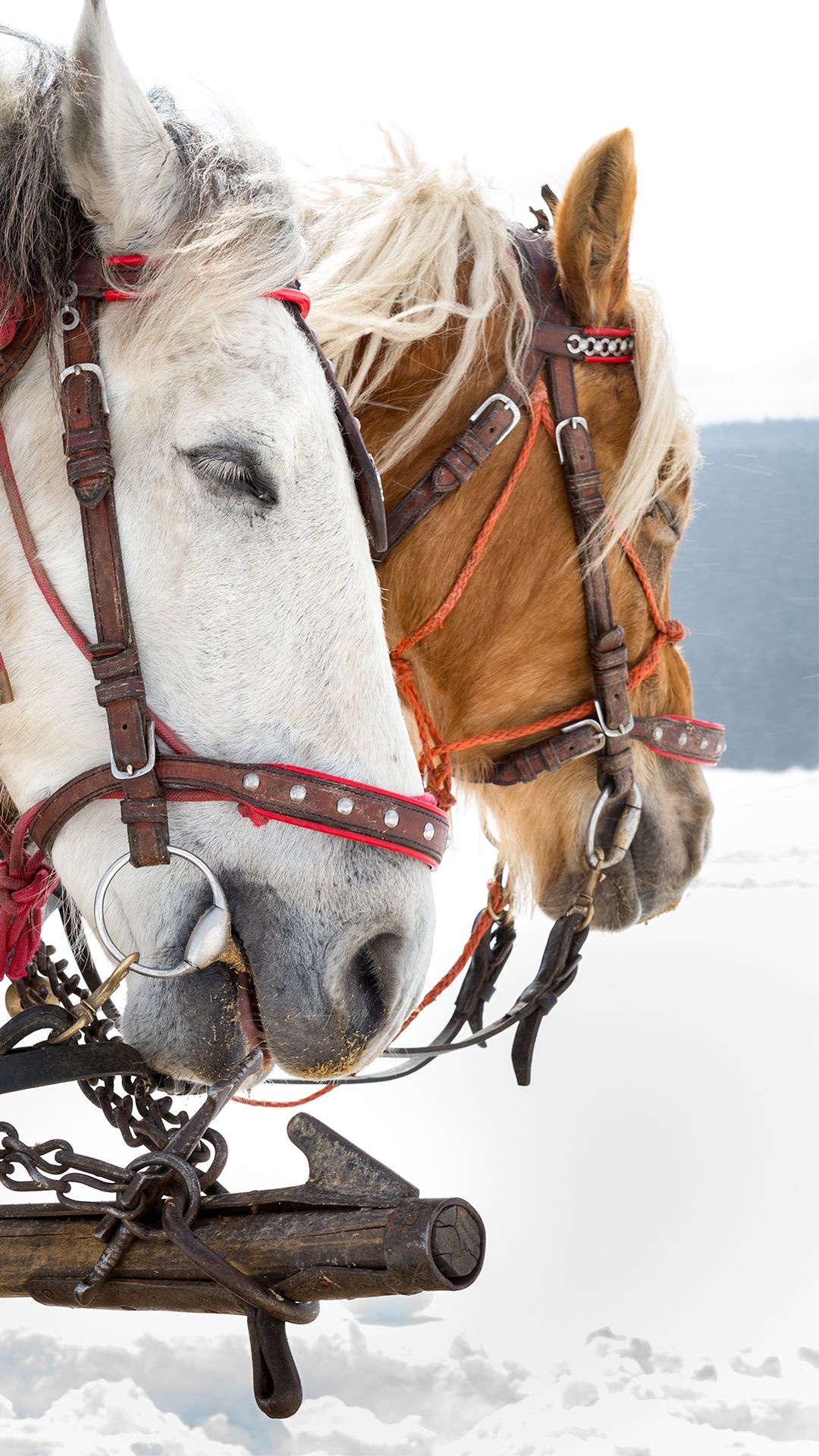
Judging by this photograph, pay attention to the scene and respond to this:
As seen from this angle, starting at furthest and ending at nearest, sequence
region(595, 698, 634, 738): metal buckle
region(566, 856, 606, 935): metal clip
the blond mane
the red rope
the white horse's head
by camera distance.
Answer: region(566, 856, 606, 935): metal clip → region(595, 698, 634, 738): metal buckle → the blond mane → the red rope → the white horse's head

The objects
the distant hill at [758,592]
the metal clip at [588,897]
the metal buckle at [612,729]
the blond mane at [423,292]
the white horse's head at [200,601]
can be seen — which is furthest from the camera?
the distant hill at [758,592]

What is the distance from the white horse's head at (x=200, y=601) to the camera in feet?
2.97

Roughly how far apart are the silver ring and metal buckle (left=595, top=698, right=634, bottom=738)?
3.11 feet

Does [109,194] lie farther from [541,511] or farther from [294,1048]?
[541,511]

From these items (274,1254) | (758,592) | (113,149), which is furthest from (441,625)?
(758,592)

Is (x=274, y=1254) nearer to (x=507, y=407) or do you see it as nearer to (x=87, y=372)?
(x=87, y=372)

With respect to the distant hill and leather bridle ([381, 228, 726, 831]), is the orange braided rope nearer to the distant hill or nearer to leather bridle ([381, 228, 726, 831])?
leather bridle ([381, 228, 726, 831])

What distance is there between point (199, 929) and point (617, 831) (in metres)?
1.07

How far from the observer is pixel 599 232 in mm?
1598

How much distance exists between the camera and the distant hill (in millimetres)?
3658

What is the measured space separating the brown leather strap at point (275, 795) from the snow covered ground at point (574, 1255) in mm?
1380

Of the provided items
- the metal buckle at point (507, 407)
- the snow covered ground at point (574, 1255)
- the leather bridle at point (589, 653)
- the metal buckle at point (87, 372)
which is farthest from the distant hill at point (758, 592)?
the metal buckle at point (87, 372)

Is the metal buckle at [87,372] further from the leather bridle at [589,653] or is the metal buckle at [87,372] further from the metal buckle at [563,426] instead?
the metal buckle at [563,426]

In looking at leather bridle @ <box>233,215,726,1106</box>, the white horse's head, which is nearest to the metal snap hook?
leather bridle @ <box>233,215,726,1106</box>
